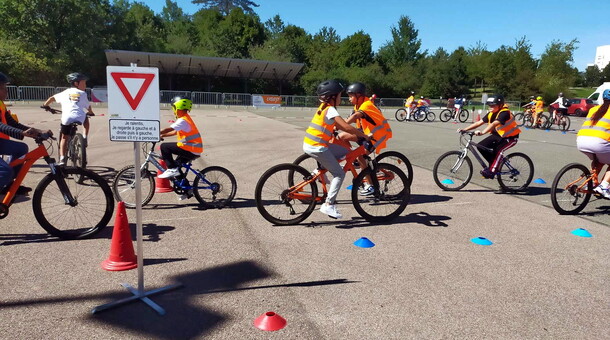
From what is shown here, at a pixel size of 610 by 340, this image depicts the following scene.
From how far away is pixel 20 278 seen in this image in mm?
3973

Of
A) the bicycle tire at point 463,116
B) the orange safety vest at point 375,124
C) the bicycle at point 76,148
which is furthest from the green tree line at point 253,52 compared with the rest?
the orange safety vest at point 375,124

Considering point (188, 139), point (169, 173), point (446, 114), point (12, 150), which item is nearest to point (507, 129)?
point (188, 139)

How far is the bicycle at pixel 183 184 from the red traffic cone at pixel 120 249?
2.08 metres

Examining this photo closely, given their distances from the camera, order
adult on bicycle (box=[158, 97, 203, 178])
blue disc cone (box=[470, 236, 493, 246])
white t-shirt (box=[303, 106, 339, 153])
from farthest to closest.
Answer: adult on bicycle (box=[158, 97, 203, 178]), white t-shirt (box=[303, 106, 339, 153]), blue disc cone (box=[470, 236, 493, 246])

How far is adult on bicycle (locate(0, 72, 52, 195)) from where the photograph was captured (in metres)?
4.83

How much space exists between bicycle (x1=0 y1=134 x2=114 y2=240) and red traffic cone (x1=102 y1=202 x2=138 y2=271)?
0.86 metres

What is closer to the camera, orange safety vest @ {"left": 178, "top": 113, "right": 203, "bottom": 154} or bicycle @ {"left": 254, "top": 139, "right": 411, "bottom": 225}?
bicycle @ {"left": 254, "top": 139, "right": 411, "bottom": 225}

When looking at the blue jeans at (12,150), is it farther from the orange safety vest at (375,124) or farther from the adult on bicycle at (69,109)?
the orange safety vest at (375,124)

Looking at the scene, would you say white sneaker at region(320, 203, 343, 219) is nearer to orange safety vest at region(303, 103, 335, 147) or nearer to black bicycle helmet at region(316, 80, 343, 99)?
orange safety vest at region(303, 103, 335, 147)

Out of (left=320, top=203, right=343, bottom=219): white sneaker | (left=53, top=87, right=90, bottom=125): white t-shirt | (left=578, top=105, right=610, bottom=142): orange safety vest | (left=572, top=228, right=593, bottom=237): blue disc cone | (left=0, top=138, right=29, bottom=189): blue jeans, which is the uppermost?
(left=578, top=105, right=610, bottom=142): orange safety vest

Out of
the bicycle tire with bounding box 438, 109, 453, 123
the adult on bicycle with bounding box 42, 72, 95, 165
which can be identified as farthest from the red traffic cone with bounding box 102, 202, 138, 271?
the bicycle tire with bounding box 438, 109, 453, 123

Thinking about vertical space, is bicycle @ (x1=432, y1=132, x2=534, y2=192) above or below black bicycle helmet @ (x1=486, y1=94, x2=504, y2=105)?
below

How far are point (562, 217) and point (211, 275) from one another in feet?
17.1

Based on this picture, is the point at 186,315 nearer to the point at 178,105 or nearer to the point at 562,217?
the point at 178,105
